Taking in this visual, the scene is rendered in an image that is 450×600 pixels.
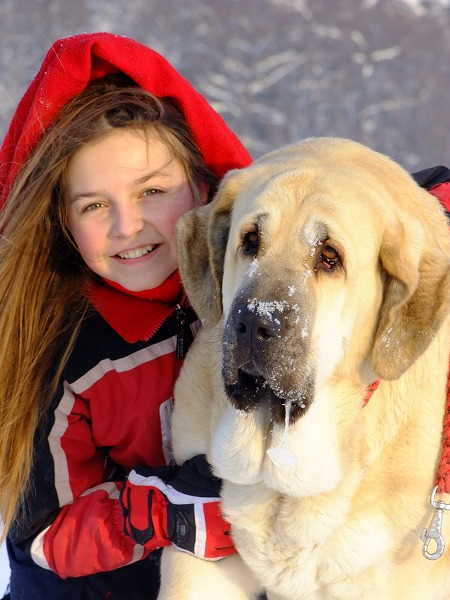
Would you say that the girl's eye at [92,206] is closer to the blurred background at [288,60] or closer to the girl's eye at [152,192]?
the girl's eye at [152,192]

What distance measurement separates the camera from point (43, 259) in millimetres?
3361

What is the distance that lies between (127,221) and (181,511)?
1.04 meters

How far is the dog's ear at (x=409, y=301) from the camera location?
247 cm

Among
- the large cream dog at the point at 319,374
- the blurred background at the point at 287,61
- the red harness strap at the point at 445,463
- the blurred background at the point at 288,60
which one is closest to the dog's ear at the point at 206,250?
the large cream dog at the point at 319,374

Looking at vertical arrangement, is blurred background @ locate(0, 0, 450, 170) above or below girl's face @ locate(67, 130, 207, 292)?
below

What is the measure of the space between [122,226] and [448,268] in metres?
1.21

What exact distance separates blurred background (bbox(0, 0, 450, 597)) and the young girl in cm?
A: 2734

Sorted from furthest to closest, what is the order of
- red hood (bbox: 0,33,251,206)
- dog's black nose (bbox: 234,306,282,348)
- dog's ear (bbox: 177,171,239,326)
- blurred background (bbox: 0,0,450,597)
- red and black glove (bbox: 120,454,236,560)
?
blurred background (bbox: 0,0,450,597)
red hood (bbox: 0,33,251,206)
red and black glove (bbox: 120,454,236,560)
dog's ear (bbox: 177,171,239,326)
dog's black nose (bbox: 234,306,282,348)

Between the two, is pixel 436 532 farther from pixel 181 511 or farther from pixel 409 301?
pixel 181 511

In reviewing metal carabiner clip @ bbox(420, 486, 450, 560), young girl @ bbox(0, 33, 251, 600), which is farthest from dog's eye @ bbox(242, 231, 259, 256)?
metal carabiner clip @ bbox(420, 486, 450, 560)

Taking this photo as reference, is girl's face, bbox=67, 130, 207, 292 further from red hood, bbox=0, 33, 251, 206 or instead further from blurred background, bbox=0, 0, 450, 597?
blurred background, bbox=0, 0, 450, 597

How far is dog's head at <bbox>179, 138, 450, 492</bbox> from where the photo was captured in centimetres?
240

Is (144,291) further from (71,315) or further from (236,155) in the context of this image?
(236,155)

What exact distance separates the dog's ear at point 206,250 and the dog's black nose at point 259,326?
424mm
